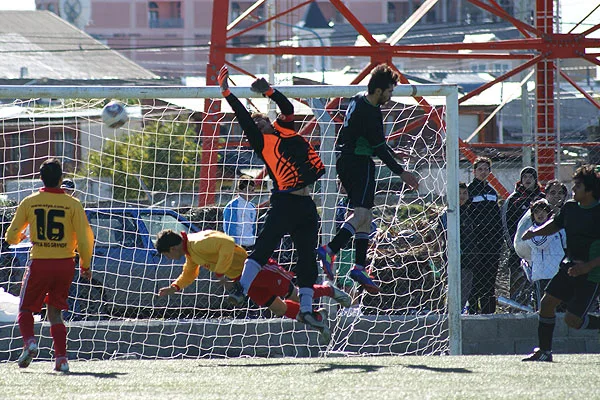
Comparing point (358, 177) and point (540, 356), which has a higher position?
point (358, 177)

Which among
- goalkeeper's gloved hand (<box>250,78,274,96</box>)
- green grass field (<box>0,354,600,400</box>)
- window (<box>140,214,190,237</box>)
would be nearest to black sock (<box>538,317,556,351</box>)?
green grass field (<box>0,354,600,400</box>)

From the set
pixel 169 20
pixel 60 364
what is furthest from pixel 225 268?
pixel 169 20

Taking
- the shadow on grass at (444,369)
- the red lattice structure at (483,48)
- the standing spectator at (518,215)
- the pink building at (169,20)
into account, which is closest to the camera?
the shadow on grass at (444,369)

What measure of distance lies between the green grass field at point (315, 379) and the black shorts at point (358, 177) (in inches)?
53.1

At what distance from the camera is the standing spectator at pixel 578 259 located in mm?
8359

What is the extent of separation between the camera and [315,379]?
287 inches

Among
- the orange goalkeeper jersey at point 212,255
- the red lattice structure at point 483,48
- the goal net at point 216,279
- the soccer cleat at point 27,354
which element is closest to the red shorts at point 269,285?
the orange goalkeeper jersey at point 212,255

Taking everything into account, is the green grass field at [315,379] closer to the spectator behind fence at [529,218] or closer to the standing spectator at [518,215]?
the spectator behind fence at [529,218]

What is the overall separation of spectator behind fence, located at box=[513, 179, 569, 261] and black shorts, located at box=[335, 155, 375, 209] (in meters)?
2.81

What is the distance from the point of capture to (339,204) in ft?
35.4

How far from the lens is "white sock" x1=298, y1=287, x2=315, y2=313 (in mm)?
8219

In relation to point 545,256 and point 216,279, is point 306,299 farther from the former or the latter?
point 545,256

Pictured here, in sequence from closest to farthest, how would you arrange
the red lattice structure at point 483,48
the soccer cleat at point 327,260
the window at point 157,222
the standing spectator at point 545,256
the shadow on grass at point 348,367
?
the shadow on grass at point 348,367
the soccer cleat at point 327,260
the standing spectator at point 545,256
the window at point 157,222
the red lattice structure at point 483,48

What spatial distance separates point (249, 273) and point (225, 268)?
24 centimetres
